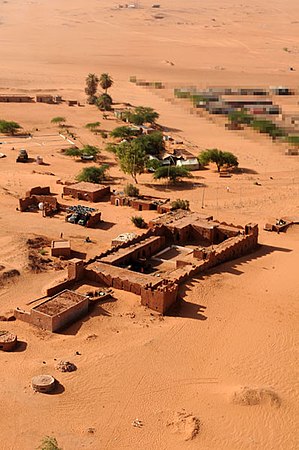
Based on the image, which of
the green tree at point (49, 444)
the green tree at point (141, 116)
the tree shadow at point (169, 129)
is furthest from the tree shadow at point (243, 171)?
the green tree at point (49, 444)

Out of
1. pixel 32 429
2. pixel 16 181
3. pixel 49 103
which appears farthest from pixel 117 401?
pixel 49 103

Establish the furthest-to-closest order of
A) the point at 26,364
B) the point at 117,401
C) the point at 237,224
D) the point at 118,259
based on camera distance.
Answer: the point at 237,224, the point at 118,259, the point at 26,364, the point at 117,401

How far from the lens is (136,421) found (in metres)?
19.1

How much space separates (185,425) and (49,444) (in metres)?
4.06

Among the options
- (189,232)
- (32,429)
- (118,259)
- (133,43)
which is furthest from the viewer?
(133,43)

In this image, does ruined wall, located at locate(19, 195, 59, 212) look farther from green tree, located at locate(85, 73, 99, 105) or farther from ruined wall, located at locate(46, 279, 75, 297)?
green tree, located at locate(85, 73, 99, 105)

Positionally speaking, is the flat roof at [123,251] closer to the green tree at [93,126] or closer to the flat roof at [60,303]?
the flat roof at [60,303]

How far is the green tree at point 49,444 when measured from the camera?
55.6 ft

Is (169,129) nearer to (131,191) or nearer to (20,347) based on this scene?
(131,191)

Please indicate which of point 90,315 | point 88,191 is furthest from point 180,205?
point 90,315

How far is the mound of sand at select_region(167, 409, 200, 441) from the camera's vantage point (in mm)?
18609

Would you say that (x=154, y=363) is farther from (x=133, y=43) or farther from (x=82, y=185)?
(x=133, y=43)

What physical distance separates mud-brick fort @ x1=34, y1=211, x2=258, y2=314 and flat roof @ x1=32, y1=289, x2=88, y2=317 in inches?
42.3

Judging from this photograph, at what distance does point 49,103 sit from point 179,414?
6024 centimetres
